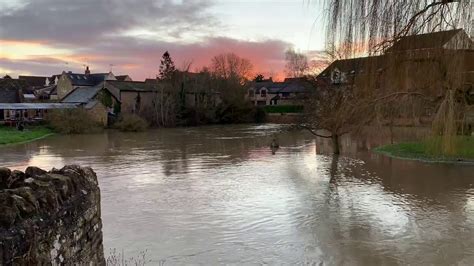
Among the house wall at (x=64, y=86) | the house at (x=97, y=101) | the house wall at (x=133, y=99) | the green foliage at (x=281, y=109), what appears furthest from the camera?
the house wall at (x=64, y=86)

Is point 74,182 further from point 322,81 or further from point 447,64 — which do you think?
point 322,81

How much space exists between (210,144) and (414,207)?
67.5 feet

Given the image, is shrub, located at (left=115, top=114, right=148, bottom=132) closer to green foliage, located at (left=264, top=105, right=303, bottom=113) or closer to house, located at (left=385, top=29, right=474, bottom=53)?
green foliage, located at (left=264, top=105, right=303, bottom=113)

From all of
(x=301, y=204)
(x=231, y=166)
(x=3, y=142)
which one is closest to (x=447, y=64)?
(x=301, y=204)

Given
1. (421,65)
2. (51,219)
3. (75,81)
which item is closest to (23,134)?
(75,81)

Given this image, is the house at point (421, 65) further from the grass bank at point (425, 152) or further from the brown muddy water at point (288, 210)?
the grass bank at point (425, 152)

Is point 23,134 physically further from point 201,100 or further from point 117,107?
point 201,100

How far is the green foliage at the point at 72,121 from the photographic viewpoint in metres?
43.0

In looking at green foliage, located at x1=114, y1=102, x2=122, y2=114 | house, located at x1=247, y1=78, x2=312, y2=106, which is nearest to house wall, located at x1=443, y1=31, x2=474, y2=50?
green foliage, located at x1=114, y1=102, x2=122, y2=114

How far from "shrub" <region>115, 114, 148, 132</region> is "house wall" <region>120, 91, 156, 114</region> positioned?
6220 mm

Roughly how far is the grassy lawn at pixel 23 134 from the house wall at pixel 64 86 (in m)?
22.7

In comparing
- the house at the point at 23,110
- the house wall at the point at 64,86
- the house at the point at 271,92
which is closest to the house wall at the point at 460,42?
the house at the point at 23,110

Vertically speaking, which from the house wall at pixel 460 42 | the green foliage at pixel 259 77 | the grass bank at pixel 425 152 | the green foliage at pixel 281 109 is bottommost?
the grass bank at pixel 425 152

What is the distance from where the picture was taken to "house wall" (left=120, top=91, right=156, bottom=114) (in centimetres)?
5425
